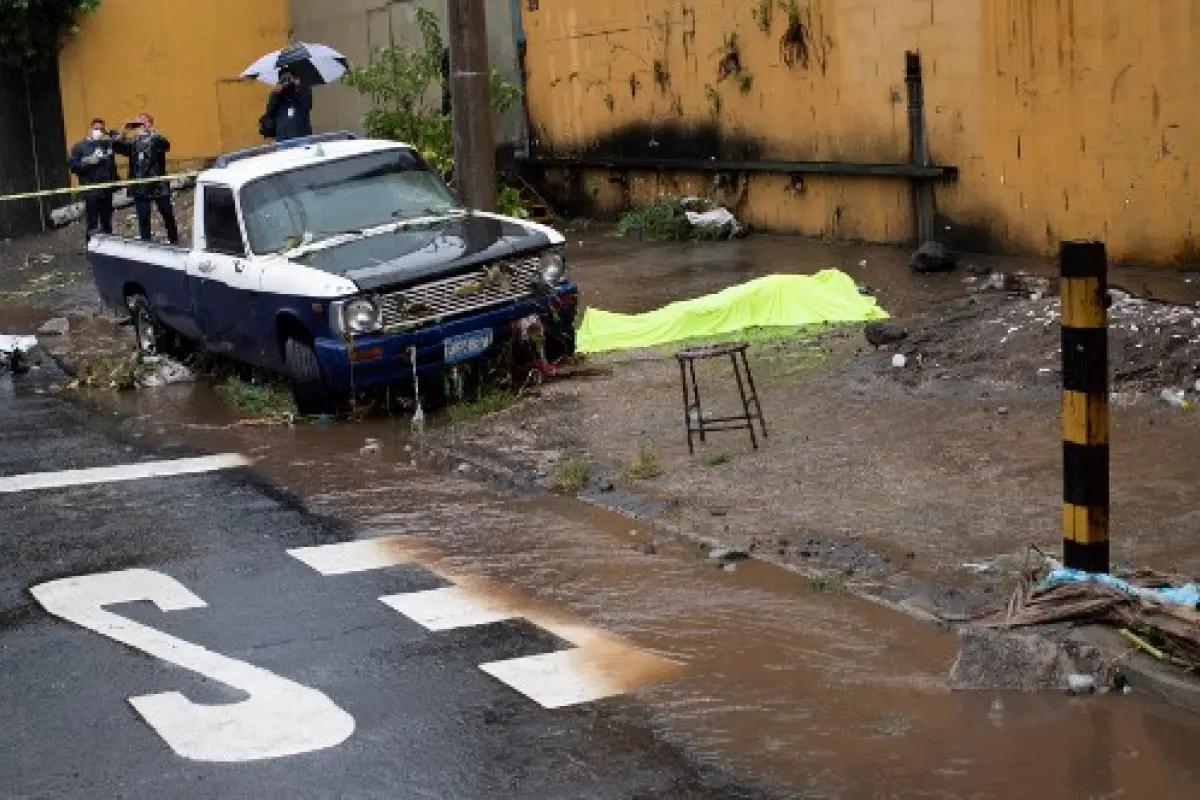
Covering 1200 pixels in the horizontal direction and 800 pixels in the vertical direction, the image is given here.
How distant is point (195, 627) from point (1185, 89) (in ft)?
27.6

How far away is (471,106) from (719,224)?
408 centimetres

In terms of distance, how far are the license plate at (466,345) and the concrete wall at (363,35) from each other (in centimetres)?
1035

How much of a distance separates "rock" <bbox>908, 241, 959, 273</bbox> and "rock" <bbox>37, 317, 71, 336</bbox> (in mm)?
8612

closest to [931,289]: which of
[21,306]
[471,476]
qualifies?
[471,476]

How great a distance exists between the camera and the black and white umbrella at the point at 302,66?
64.8 ft

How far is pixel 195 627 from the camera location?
7414 millimetres

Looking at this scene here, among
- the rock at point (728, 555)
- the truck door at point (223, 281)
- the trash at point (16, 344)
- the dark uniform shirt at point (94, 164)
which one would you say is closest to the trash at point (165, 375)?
the truck door at point (223, 281)

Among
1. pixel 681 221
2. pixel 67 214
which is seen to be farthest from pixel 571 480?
pixel 67 214

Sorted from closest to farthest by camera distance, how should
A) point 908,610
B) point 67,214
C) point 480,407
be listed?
point 908,610 < point 480,407 < point 67,214

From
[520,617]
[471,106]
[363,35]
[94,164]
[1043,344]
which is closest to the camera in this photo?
[520,617]

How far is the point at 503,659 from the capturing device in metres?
6.69

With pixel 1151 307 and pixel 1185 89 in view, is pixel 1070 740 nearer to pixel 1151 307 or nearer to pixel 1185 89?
pixel 1151 307

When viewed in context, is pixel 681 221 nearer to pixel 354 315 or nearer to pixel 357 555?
pixel 354 315

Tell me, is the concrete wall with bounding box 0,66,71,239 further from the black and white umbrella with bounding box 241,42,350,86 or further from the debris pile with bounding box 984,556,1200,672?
the debris pile with bounding box 984,556,1200,672
